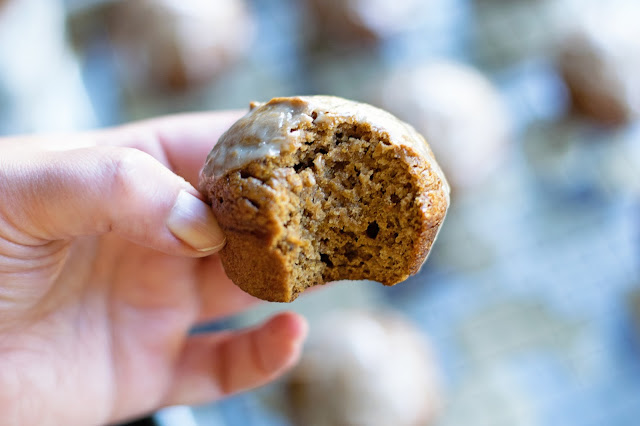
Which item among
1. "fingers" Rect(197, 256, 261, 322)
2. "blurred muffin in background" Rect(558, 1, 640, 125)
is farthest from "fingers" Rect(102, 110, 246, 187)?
"blurred muffin in background" Rect(558, 1, 640, 125)

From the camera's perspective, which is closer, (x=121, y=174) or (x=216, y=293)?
(x=121, y=174)

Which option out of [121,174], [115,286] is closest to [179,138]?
[115,286]

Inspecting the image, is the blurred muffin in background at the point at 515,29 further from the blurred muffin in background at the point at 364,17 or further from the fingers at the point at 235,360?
the fingers at the point at 235,360

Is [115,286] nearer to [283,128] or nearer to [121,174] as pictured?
[121,174]

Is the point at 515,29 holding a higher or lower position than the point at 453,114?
higher

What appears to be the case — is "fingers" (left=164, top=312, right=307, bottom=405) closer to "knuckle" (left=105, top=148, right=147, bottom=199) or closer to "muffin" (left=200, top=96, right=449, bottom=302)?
"muffin" (left=200, top=96, right=449, bottom=302)

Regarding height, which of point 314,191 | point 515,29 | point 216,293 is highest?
point 314,191

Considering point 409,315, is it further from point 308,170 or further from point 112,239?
point 308,170
